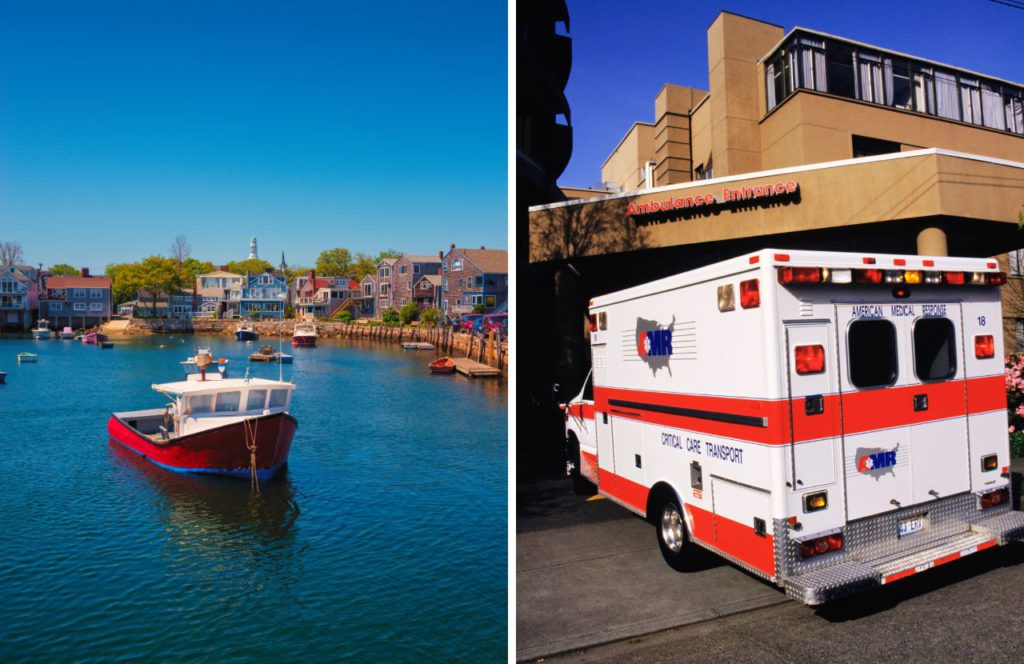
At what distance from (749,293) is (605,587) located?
11.8 ft

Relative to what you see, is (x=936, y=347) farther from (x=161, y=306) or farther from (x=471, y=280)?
(x=161, y=306)

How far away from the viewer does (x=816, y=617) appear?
252 inches

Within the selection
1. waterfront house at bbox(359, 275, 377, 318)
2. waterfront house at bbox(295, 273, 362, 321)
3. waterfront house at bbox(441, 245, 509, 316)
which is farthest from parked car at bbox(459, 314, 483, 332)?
waterfront house at bbox(295, 273, 362, 321)

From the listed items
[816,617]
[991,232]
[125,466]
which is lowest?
[125,466]

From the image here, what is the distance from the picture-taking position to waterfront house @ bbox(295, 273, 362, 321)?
147000mm

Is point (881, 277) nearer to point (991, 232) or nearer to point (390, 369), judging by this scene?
point (991, 232)

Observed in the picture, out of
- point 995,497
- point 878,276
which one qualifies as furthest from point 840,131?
point 878,276

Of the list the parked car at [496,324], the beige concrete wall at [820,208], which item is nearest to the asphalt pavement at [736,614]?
the beige concrete wall at [820,208]

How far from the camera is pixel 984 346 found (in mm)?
7371

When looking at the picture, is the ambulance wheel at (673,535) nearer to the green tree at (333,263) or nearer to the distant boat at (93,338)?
the distant boat at (93,338)

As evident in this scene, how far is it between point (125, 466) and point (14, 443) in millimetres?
11477

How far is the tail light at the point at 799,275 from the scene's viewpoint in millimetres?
6059

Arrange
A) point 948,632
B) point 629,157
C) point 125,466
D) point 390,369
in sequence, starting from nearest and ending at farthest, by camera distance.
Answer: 1. point 948,632
2. point 125,466
3. point 629,157
4. point 390,369

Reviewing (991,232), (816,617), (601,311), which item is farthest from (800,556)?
(991,232)
